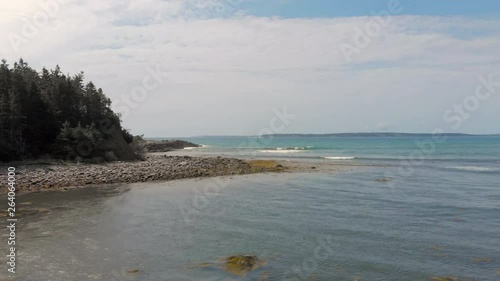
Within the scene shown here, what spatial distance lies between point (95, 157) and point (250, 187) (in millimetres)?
20963

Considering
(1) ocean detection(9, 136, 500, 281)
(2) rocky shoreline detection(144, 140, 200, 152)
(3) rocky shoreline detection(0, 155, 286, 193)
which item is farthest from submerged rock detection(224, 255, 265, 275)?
(2) rocky shoreline detection(144, 140, 200, 152)

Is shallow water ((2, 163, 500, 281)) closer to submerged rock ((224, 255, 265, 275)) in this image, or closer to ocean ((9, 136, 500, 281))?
ocean ((9, 136, 500, 281))

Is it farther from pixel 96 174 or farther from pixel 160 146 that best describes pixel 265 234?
pixel 160 146

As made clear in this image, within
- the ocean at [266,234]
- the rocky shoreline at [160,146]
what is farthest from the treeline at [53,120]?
the rocky shoreline at [160,146]

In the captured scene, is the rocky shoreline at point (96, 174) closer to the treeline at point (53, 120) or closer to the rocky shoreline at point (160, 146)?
the treeline at point (53, 120)

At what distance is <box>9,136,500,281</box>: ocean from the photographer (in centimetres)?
1066

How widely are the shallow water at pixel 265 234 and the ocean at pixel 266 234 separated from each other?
4 cm

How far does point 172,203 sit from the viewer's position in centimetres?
2092

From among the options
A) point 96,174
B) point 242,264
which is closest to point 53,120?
point 96,174

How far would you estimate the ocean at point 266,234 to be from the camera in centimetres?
1066

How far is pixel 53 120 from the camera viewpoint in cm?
4203

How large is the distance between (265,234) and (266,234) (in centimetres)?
4

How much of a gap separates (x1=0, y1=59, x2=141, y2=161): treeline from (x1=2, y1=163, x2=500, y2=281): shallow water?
1698 cm

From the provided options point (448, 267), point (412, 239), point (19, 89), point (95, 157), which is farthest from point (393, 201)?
point (19, 89)
